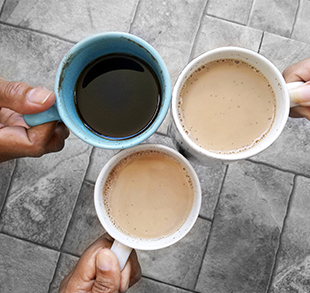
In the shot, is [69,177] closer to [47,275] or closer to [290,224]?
[47,275]

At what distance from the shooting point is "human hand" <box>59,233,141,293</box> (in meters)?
0.80

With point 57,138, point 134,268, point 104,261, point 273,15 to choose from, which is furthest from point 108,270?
point 273,15

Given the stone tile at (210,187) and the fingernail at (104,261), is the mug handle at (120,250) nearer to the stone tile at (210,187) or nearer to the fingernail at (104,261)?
the fingernail at (104,261)

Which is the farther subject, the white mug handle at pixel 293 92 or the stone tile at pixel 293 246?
the stone tile at pixel 293 246

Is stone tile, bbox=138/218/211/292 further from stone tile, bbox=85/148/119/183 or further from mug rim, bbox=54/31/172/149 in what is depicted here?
mug rim, bbox=54/31/172/149

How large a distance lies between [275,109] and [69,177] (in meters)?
0.86

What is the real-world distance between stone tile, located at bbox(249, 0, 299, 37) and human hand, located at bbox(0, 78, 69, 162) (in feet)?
3.02

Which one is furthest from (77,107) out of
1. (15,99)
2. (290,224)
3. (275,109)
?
(290,224)

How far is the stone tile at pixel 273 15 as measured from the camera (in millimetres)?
1261

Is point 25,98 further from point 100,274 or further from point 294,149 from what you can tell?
point 294,149

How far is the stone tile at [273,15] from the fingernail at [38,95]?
0.94 meters

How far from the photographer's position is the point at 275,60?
4.06ft

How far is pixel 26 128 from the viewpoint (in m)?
0.87

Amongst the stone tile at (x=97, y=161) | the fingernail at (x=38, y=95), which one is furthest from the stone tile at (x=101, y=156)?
the fingernail at (x=38, y=95)
